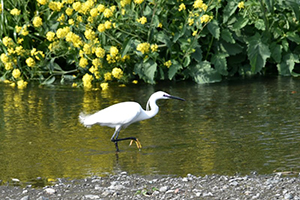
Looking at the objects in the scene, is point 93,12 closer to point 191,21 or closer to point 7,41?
point 191,21

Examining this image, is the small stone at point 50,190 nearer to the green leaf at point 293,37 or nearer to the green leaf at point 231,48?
the green leaf at point 231,48

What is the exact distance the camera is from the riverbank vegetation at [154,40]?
991 cm

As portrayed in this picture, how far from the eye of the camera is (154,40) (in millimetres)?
10305

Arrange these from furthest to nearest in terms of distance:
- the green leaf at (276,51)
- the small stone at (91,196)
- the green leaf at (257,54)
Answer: the green leaf at (276,51), the green leaf at (257,54), the small stone at (91,196)

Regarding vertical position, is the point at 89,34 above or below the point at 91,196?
above

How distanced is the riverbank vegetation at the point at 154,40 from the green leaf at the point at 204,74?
2cm

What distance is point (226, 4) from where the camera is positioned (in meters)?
10.9

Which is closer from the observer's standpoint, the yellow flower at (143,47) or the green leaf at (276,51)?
the yellow flower at (143,47)

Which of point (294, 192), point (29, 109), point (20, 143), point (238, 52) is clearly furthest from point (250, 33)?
point (294, 192)

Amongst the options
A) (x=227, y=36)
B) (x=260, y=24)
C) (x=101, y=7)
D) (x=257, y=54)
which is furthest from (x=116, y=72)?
(x=260, y=24)

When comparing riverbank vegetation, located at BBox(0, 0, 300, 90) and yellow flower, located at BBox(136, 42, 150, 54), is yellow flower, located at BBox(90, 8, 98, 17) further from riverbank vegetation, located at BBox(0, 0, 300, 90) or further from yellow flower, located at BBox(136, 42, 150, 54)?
yellow flower, located at BBox(136, 42, 150, 54)

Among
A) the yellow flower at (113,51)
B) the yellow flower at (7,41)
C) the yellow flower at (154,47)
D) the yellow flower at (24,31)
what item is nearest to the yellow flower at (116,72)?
the yellow flower at (113,51)

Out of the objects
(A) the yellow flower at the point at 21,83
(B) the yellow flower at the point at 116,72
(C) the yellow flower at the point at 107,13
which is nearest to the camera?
(C) the yellow flower at the point at 107,13

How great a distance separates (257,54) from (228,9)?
924 mm
